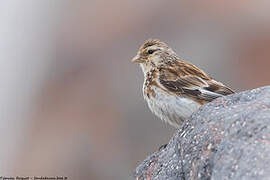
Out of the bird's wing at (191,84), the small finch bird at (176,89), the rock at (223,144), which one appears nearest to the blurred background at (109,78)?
the small finch bird at (176,89)

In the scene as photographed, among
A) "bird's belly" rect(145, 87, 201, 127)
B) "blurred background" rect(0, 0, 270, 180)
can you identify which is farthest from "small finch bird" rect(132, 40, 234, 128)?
"blurred background" rect(0, 0, 270, 180)

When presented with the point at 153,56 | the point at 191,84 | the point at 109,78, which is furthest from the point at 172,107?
the point at 109,78

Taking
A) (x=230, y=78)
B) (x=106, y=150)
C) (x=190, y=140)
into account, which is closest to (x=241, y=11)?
(x=230, y=78)

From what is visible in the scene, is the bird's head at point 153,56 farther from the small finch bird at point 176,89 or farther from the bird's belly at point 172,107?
the bird's belly at point 172,107

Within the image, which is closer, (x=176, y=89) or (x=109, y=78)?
(x=176, y=89)

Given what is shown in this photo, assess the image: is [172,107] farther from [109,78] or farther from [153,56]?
[109,78]

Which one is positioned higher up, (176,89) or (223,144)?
(176,89)

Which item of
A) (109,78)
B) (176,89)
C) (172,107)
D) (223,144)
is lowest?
(223,144)

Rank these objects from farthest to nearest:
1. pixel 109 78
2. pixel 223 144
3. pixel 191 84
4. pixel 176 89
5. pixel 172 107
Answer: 1. pixel 109 78
2. pixel 191 84
3. pixel 176 89
4. pixel 172 107
5. pixel 223 144
